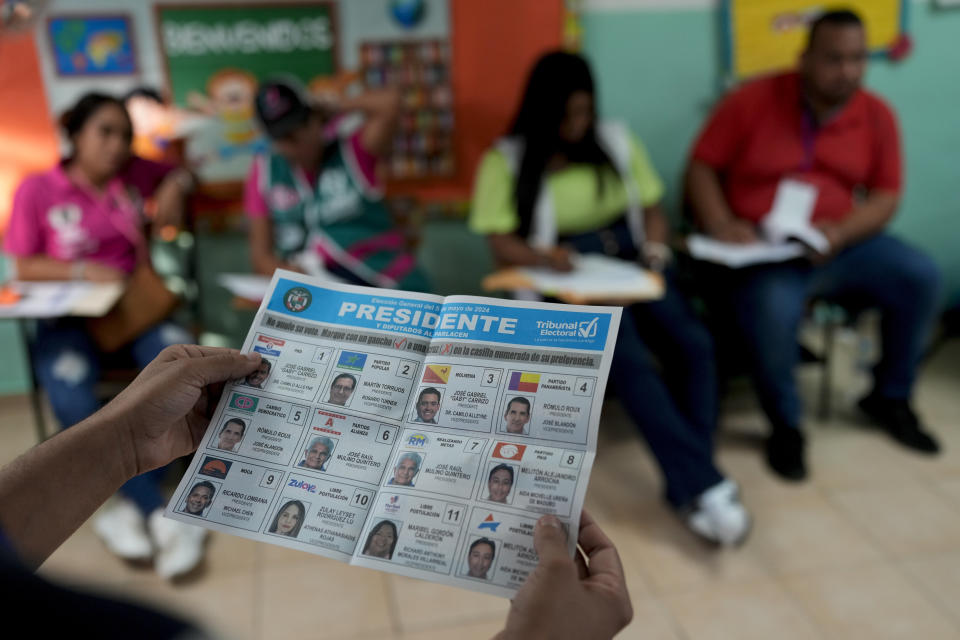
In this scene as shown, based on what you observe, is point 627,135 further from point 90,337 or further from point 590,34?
point 90,337

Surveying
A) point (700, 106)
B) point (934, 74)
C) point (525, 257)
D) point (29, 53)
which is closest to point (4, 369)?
point (29, 53)

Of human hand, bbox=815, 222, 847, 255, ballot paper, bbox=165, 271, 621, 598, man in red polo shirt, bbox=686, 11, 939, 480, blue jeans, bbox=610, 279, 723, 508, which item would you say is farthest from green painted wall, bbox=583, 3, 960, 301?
ballot paper, bbox=165, 271, 621, 598

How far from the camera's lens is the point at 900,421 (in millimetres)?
2434

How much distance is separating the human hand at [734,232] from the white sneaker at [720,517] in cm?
85

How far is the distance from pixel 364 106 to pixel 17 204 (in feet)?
3.66

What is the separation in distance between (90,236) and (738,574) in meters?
2.14

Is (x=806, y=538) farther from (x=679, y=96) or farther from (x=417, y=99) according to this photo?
(x=417, y=99)

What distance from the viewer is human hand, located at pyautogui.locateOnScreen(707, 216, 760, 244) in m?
2.40

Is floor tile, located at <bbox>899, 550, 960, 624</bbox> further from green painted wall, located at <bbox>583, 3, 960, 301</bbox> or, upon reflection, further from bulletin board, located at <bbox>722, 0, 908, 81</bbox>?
bulletin board, located at <bbox>722, 0, 908, 81</bbox>

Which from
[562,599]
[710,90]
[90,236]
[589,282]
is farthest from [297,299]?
[710,90]

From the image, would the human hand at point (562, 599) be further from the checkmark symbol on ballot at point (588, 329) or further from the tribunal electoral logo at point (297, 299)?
the tribunal electoral logo at point (297, 299)

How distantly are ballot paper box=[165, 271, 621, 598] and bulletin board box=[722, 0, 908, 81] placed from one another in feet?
7.97

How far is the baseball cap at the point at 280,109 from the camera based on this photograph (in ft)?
7.20

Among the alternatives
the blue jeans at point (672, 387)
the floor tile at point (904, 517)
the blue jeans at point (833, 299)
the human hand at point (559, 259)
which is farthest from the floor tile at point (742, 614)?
the human hand at point (559, 259)
